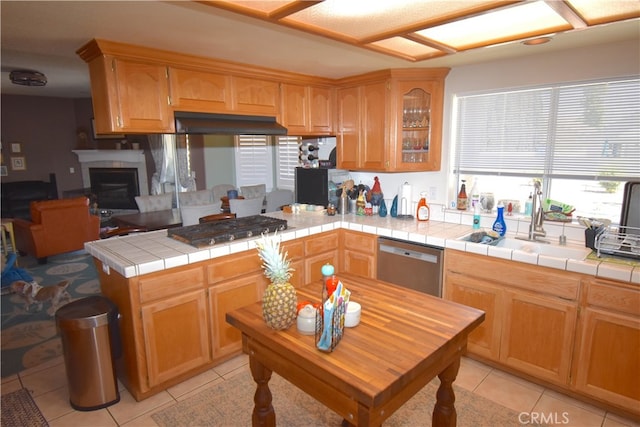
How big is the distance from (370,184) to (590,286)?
7.26 ft

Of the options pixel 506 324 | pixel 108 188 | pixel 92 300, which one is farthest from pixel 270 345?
pixel 108 188

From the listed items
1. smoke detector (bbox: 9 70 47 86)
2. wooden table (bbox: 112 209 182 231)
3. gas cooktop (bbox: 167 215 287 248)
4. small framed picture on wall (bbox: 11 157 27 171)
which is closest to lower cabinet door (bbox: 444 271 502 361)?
gas cooktop (bbox: 167 215 287 248)

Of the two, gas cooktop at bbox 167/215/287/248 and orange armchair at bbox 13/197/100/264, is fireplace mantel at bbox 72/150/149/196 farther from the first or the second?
gas cooktop at bbox 167/215/287/248

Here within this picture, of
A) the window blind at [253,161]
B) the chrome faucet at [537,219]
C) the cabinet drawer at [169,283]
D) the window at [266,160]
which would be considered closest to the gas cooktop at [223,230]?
the cabinet drawer at [169,283]

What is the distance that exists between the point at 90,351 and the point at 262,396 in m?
1.19

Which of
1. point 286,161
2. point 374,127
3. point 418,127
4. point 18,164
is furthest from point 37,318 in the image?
point 18,164

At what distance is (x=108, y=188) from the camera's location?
7.78 metres

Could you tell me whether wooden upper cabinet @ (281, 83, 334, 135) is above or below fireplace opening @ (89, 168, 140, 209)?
above

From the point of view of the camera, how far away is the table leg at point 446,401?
1.72 m

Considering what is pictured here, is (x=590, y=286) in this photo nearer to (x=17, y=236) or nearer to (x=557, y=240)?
(x=557, y=240)

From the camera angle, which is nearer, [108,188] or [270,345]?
[270,345]

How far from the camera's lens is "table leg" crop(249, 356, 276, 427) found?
5.75 ft

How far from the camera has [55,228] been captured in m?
5.06

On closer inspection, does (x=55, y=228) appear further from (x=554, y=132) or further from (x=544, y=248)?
(x=554, y=132)
